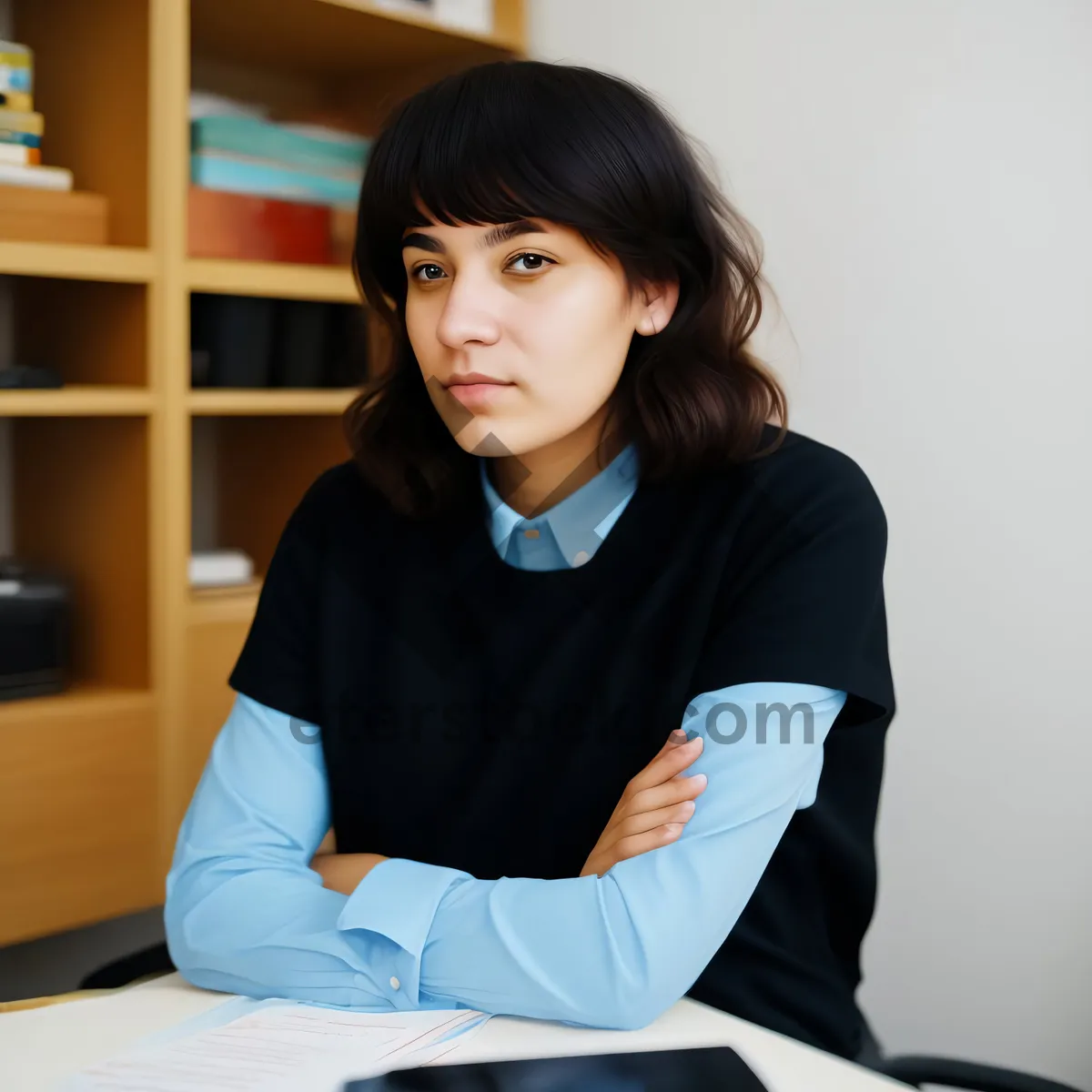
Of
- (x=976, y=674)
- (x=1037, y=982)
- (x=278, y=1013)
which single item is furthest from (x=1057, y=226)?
(x=278, y=1013)

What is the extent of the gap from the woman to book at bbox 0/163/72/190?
71cm

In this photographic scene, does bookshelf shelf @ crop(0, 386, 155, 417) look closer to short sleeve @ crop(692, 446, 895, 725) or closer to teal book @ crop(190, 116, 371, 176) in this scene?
teal book @ crop(190, 116, 371, 176)

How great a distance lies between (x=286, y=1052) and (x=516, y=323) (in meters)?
0.63

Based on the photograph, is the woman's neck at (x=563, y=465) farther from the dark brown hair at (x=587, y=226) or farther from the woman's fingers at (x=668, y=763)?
the woman's fingers at (x=668, y=763)

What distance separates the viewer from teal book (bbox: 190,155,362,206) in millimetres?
1944

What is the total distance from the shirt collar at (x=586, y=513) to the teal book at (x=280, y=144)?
90 centimetres

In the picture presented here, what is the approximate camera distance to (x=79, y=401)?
173 centimetres

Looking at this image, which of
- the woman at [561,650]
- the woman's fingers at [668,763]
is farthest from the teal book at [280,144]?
the woman's fingers at [668,763]

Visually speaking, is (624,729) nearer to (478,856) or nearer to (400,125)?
(478,856)

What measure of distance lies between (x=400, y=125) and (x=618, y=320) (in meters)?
0.27

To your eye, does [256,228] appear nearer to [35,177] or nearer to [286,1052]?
[35,177]

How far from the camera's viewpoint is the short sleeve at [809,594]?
103cm

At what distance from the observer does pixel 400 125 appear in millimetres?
1130

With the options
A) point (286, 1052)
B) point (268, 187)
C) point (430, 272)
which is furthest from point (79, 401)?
point (286, 1052)
